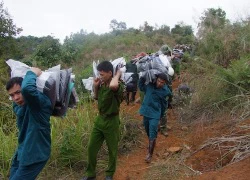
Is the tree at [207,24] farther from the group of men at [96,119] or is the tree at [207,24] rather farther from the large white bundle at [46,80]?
the large white bundle at [46,80]

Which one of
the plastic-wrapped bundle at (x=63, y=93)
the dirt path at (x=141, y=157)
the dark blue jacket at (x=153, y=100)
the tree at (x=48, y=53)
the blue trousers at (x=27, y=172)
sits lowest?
the dirt path at (x=141, y=157)

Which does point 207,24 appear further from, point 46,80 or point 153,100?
point 46,80

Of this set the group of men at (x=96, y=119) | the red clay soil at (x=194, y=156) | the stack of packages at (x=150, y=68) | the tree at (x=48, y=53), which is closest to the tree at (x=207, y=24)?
the red clay soil at (x=194, y=156)

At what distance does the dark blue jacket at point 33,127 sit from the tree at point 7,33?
12090mm

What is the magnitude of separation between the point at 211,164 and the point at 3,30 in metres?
12.8

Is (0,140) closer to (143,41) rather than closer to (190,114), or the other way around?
(190,114)

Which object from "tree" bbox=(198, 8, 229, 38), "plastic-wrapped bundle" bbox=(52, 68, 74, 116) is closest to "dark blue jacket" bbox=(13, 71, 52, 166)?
"plastic-wrapped bundle" bbox=(52, 68, 74, 116)

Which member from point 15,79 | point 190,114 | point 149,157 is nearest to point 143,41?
point 190,114

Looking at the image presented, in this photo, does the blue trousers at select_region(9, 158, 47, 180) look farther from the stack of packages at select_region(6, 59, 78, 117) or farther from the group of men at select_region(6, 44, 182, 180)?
the stack of packages at select_region(6, 59, 78, 117)

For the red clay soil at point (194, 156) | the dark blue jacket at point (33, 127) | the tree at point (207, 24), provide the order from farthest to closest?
1. the tree at point (207, 24)
2. the red clay soil at point (194, 156)
3. the dark blue jacket at point (33, 127)

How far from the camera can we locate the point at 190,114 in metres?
6.57

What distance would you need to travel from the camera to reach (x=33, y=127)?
10.1 ft

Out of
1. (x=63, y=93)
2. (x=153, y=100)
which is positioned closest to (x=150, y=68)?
(x=153, y=100)

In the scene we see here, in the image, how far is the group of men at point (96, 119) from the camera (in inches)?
120
